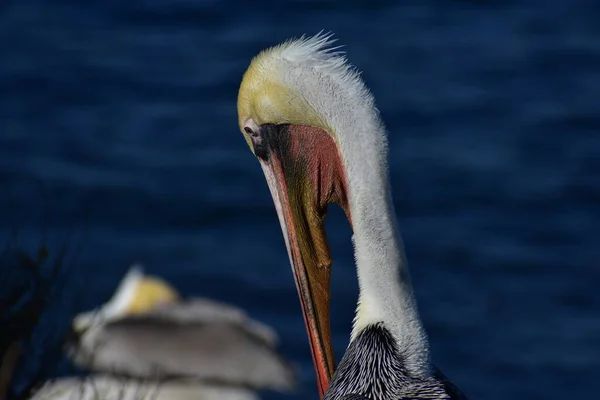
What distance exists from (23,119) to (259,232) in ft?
9.66

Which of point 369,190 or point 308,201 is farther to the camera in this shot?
point 308,201

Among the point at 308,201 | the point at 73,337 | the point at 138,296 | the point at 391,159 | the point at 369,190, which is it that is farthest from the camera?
the point at 391,159

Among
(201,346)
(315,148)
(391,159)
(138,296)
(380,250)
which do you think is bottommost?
(380,250)

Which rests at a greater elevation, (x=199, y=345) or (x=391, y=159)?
(x=391, y=159)

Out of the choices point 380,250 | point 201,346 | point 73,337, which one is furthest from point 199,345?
point 380,250

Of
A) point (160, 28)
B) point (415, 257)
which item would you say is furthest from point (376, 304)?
point (160, 28)

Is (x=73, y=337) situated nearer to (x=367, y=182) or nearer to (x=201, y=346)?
(x=367, y=182)

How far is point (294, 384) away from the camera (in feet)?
30.2

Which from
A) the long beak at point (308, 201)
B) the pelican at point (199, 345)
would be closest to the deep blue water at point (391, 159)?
the pelican at point (199, 345)

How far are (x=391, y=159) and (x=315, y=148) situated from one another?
7.01 m

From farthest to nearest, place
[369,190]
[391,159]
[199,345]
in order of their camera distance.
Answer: [391,159] → [199,345] → [369,190]

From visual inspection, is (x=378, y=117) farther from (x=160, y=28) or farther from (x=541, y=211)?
(x=160, y=28)

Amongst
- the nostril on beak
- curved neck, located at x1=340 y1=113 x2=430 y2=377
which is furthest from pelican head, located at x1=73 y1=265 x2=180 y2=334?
curved neck, located at x1=340 y1=113 x2=430 y2=377

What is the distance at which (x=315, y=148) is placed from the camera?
12.9ft
